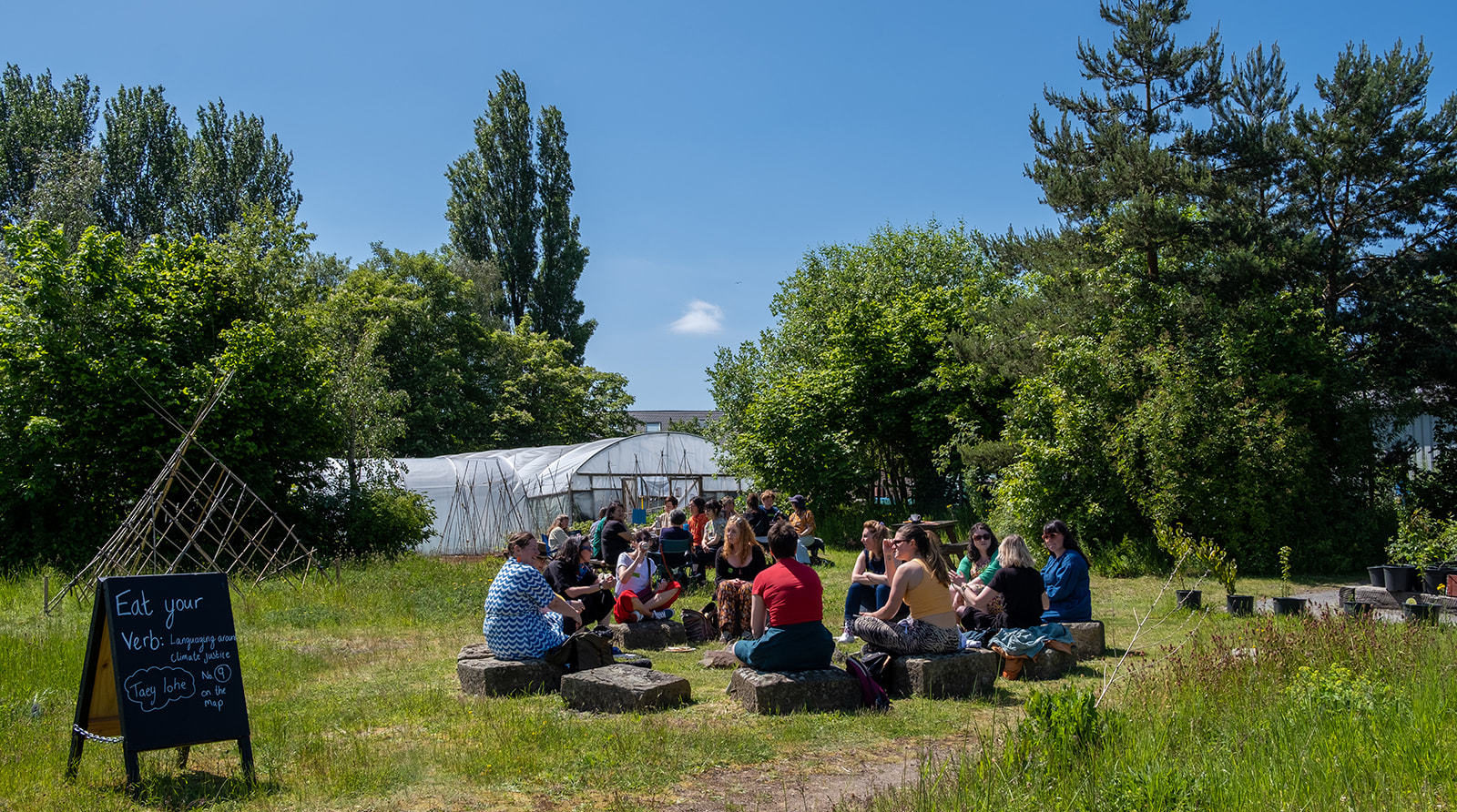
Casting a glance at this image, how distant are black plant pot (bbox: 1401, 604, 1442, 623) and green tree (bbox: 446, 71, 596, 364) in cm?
3798

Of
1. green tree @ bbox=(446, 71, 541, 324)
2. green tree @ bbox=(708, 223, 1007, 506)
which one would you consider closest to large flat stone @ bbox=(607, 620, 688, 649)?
green tree @ bbox=(708, 223, 1007, 506)

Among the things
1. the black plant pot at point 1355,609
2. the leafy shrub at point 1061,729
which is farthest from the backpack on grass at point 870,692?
the black plant pot at point 1355,609

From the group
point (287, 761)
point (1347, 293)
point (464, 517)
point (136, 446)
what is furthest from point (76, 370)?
point (1347, 293)

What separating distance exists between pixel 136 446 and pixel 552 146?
101 ft

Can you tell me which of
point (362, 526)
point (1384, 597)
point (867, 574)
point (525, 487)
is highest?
point (525, 487)

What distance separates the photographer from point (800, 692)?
708 cm

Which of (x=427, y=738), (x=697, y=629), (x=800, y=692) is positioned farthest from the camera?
(x=697, y=629)

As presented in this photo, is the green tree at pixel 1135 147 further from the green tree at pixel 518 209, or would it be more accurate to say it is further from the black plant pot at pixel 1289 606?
the green tree at pixel 518 209

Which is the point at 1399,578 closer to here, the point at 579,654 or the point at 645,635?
the point at 645,635

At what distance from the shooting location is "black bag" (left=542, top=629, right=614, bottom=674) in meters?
8.17

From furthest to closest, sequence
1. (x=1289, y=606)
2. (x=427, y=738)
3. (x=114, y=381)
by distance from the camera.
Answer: (x=114, y=381), (x=1289, y=606), (x=427, y=738)

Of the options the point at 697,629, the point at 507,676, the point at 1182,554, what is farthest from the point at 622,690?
the point at 1182,554

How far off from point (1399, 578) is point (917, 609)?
7200 mm

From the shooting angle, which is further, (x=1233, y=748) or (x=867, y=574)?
(x=867, y=574)
